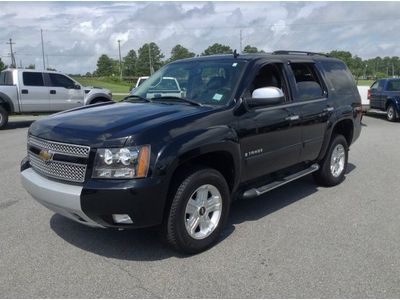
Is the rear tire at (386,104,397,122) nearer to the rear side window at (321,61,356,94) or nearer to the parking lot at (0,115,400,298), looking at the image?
the rear side window at (321,61,356,94)

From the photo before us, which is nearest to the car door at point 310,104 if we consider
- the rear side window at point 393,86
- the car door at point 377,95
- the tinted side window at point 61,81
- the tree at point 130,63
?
the tinted side window at point 61,81

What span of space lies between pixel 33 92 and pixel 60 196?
12.7m


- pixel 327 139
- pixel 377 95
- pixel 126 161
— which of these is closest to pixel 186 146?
pixel 126 161

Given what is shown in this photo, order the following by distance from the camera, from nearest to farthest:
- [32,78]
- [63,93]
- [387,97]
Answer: [32,78] < [63,93] < [387,97]

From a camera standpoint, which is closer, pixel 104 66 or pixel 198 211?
pixel 198 211

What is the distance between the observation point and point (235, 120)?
14.7 ft

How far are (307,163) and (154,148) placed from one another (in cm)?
293

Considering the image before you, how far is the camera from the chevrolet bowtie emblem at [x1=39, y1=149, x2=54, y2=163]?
4.02 m

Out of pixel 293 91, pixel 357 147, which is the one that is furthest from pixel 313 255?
pixel 357 147

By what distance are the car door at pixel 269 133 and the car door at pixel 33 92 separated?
12.1 m

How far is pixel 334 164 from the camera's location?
6676 mm

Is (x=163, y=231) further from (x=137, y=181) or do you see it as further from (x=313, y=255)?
(x=313, y=255)

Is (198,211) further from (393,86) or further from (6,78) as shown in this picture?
(393,86)

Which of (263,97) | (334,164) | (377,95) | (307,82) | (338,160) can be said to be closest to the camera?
(263,97)
